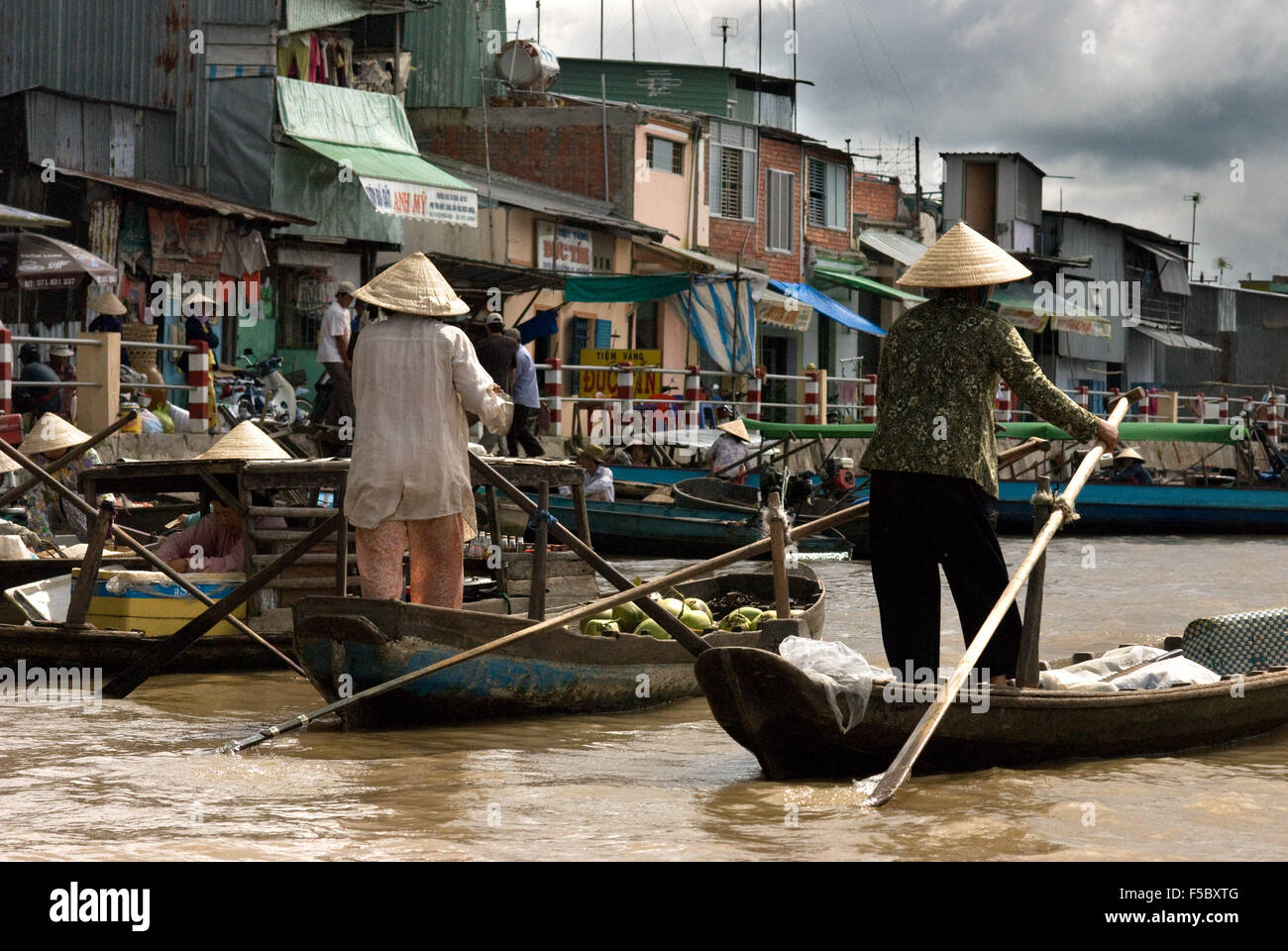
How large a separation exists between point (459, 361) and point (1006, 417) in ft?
61.6

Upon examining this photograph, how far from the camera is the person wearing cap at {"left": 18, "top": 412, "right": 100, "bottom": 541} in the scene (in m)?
10.3

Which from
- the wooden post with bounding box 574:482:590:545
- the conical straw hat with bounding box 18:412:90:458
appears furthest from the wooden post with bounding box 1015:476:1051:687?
the conical straw hat with bounding box 18:412:90:458

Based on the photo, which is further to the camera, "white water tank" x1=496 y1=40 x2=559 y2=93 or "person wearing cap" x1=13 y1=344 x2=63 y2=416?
"white water tank" x1=496 y1=40 x2=559 y2=93

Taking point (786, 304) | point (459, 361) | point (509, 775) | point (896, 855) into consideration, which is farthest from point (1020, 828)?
point (786, 304)

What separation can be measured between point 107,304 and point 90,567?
8507mm

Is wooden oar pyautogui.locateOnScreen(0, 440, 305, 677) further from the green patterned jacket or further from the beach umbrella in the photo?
the beach umbrella

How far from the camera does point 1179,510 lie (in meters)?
19.7

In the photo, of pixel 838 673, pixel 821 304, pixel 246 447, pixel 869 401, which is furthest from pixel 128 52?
pixel 838 673

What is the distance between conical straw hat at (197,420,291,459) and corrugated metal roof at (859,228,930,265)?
1035 inches

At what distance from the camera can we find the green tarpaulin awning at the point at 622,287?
21453mm

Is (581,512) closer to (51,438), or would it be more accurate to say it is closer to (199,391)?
(51,438)

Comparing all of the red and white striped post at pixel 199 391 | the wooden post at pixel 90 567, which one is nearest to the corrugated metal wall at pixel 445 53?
the red and white striped post at pixel 199 391

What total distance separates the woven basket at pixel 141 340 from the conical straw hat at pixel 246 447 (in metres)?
7.30

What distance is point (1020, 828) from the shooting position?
5035mm
